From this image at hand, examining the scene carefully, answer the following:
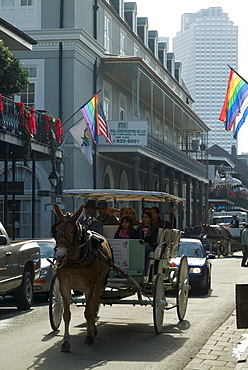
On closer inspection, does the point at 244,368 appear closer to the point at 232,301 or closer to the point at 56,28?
the point at 232,301

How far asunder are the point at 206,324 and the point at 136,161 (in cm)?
2761

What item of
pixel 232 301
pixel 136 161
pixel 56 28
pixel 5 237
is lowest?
pixel 232 301

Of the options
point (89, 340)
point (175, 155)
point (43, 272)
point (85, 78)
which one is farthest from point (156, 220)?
point (175, 155)

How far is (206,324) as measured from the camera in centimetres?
1307

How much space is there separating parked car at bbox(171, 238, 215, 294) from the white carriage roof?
3.76 metres

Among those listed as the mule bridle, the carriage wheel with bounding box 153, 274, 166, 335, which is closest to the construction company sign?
the carriage wheel with bounding box 153, 274, 166, 335

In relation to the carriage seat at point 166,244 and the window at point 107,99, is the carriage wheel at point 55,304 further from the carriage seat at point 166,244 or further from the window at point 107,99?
the window at point 107,99

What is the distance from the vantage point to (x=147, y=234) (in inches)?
507

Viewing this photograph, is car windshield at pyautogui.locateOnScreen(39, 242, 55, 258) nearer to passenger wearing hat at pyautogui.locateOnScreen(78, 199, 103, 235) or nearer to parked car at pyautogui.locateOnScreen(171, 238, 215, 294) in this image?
parked car at pyautogui.locateOnScreen(171, 238, 215, 294)

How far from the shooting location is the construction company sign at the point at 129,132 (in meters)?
39.3

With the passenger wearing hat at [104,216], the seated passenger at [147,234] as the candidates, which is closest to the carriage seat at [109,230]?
the passenger wearing hat at [104,216]

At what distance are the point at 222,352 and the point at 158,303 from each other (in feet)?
5.71

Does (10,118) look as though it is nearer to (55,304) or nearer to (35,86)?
(35,86)

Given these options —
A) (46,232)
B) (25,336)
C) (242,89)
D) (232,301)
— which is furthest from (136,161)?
(25,336)
